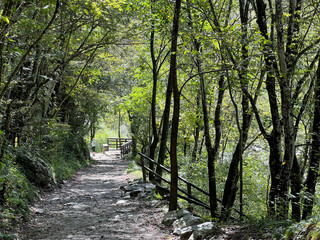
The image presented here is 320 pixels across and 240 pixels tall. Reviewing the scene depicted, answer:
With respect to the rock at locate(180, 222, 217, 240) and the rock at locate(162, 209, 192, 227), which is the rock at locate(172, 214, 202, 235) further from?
the rock at locate(180, 222, 217, 240)

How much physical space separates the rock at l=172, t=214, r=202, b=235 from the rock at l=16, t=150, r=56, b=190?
17.6ft

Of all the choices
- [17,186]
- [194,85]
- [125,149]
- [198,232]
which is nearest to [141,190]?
[17,186]

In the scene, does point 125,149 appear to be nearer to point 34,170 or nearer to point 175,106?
point 34,170

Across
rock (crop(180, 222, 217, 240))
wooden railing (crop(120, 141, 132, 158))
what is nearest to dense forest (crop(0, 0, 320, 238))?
rock (crop(180, 222, 217, 240))

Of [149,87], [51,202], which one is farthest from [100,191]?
[149,87]

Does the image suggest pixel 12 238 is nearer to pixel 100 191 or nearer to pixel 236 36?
pixel 236 36

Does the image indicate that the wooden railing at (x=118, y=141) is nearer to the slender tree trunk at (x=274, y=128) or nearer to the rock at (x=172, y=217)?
the rock at (x=172, y=217)

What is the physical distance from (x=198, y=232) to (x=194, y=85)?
23.2ft

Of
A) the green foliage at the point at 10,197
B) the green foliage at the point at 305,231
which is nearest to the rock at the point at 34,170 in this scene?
the green foliage at the point at 10,197

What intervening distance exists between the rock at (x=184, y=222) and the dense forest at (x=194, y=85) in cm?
64

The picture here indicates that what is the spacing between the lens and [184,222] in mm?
5539

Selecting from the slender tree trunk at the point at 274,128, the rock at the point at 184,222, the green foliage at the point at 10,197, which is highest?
the slender tree trunk at the point at 274,128

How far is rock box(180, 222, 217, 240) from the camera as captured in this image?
473cm

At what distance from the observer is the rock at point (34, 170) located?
8.91m
